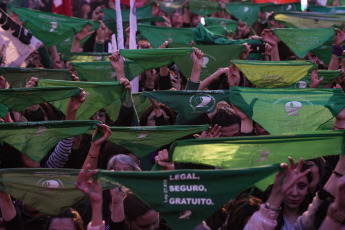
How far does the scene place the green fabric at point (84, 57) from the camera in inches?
291

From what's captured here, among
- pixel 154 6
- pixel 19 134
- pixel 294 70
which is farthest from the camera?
pixel 154 6

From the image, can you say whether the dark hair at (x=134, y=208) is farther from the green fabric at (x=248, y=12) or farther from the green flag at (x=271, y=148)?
the green fabric at (x=248, y=12)

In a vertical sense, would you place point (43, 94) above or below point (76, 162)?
above

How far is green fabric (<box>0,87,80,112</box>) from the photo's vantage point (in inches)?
197

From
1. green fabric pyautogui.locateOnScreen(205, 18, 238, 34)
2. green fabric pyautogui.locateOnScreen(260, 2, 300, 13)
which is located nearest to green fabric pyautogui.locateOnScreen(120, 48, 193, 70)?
green fabric pyautogui.locateOnScreen(205, 18, 238, 34)

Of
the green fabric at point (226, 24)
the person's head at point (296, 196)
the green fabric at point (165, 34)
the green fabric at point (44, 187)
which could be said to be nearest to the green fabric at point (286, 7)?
the green fabric at point (226, 24)

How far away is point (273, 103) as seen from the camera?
4.87 m

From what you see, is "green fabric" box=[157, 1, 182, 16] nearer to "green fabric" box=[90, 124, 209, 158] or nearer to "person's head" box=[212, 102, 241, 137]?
"person's head" box=[212, 102, 241, 137]

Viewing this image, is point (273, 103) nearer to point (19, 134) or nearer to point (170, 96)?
point (170, 96)

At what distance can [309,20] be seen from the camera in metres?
8.17

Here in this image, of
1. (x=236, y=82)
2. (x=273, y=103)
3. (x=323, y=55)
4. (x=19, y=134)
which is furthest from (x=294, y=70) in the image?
(x=19, y=134)

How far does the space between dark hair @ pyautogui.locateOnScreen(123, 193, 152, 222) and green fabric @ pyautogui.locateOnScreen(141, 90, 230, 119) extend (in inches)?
65.9

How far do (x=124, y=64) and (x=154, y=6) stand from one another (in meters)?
4.04

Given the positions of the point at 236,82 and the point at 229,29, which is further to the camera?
the point at 229,29
